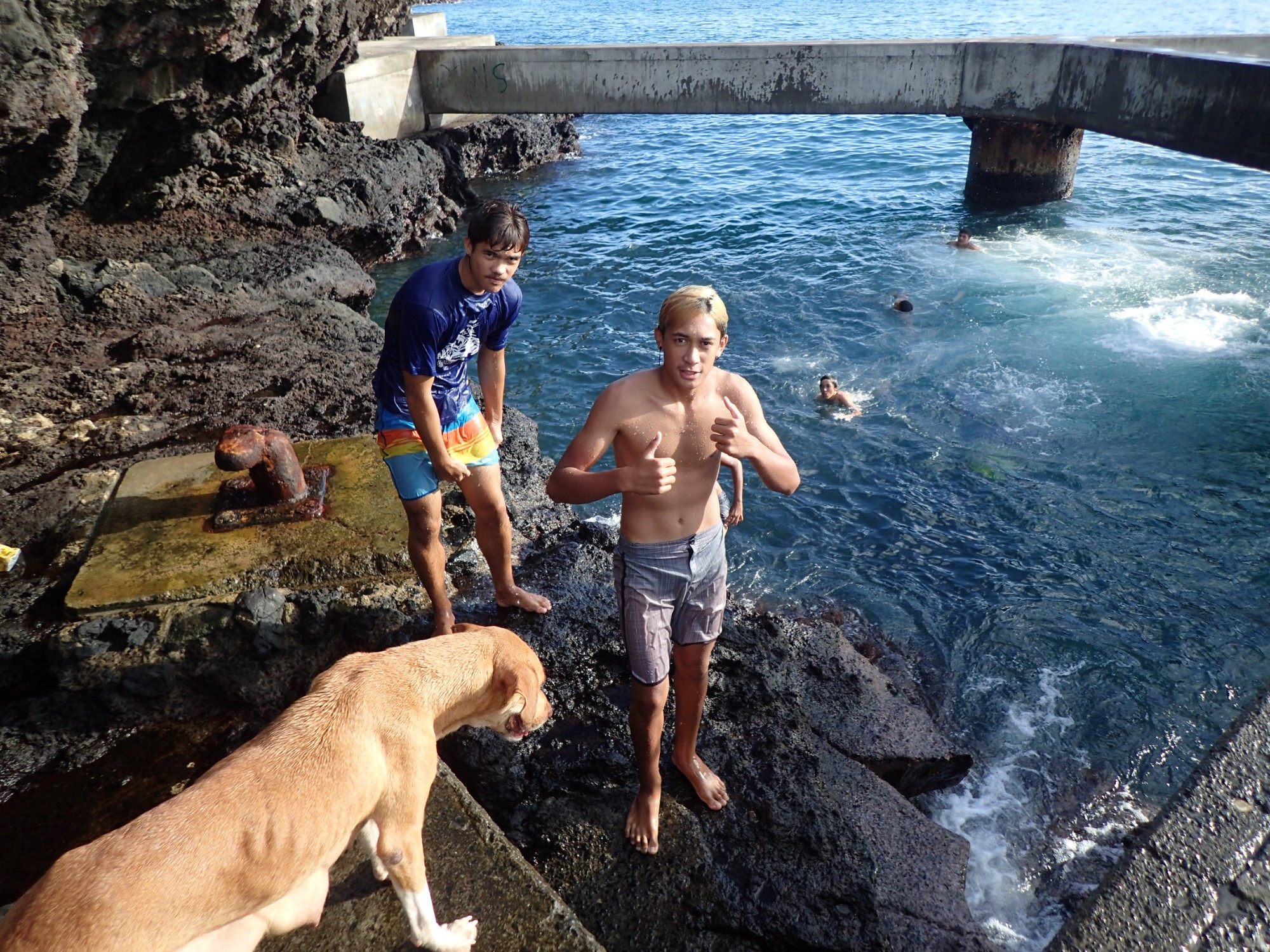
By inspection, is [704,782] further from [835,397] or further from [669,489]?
[835,397]

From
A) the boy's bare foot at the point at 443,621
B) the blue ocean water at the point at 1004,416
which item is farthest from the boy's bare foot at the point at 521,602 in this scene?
the blue ocean water at the point at 1004,416

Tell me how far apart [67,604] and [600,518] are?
4.76 m

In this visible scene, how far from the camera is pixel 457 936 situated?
3.07 metres

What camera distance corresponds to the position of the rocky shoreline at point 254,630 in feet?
12.7

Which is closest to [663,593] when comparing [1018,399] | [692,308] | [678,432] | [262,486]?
[678,432]

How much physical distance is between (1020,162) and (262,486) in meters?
17.7

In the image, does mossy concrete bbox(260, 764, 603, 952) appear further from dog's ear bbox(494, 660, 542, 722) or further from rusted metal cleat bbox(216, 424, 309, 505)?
rusted metal cleat bbox(216, 424, 309, 505)

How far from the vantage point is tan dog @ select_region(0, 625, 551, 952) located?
239cm

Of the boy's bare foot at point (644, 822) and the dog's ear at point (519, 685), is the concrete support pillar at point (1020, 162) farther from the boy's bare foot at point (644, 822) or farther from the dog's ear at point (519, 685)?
the dog's ear at point (519, 685)

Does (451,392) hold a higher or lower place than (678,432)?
lower

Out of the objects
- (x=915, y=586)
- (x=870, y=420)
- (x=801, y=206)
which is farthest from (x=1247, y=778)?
(x=801, y=206)

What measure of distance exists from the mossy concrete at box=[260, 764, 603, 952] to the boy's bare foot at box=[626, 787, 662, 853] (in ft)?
1.88

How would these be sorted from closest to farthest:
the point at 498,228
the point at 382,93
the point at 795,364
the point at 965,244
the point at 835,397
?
the point at 498,228, the point at 835,397, the point at 795,364, the point at 965,244, the point at 382,93

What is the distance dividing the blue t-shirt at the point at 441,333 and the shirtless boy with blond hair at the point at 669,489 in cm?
107
